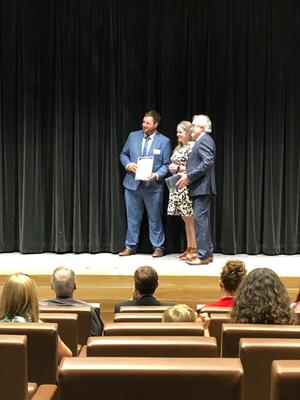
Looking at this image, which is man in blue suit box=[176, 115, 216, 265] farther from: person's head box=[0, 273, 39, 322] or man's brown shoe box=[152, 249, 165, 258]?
person's head box=[0, 273, 39, 322]

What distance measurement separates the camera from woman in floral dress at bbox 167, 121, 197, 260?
19.8 feet

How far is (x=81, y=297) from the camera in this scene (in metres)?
5.41

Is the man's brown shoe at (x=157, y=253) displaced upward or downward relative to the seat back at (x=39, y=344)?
downward

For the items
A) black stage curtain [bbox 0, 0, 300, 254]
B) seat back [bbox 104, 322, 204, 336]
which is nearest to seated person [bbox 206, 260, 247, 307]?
seat back [bbox 104, 322, 204, 336]

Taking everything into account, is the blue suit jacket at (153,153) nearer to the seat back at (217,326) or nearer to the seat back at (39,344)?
the seat back at (217,326)

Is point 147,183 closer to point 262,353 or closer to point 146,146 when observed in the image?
point 146,146

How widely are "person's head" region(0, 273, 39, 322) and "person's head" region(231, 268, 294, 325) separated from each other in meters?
0.82

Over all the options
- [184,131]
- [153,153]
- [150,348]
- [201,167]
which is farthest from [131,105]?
[150,348]

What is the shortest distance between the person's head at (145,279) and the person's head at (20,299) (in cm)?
122

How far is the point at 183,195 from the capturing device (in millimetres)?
6059

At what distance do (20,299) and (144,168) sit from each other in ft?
12.3

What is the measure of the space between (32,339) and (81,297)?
11.1ft

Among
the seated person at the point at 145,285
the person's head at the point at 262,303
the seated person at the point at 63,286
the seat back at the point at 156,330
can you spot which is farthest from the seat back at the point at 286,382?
the seated person at the point at 145,285

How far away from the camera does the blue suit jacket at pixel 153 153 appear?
6.18 metres
